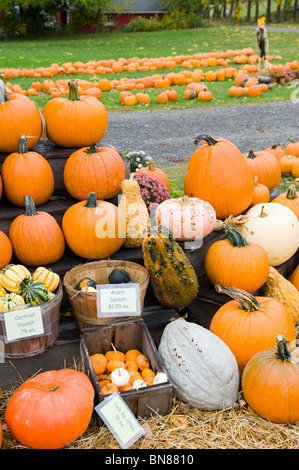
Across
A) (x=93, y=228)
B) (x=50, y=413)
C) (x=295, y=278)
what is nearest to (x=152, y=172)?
(x=93, y=228)

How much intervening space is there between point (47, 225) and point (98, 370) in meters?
0.92

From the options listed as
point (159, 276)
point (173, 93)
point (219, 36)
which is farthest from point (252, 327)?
point (219, 36)

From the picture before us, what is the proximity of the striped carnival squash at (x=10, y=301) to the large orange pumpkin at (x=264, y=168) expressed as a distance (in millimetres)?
2457

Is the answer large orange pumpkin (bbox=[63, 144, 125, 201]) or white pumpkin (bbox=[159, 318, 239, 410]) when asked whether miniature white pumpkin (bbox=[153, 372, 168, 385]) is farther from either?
large orange pumpkin (bbox=[63, 144, 125, 201])

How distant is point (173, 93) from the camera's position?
394 inches

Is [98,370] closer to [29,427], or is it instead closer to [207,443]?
[29,427]

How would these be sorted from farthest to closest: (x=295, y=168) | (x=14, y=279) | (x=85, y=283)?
(x=295, y=168)
(x=85, y=283)
(x=14, y=279)

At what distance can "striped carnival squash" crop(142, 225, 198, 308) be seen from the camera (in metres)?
2.66

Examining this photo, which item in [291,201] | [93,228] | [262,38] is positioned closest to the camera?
[93,228]

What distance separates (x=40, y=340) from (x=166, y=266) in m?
0.81

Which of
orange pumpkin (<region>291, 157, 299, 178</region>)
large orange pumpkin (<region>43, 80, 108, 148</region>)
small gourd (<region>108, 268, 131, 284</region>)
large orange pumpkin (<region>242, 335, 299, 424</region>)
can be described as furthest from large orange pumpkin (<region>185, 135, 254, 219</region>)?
orange pumpkin (<region>291, 157, 299, 178</region>)

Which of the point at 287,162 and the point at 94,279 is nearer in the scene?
the point at 94,279

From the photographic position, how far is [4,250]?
8.75 ft

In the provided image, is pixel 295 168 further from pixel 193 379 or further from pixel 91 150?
pixel 193 379
